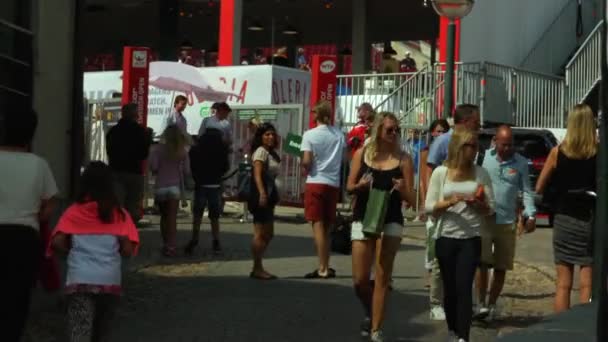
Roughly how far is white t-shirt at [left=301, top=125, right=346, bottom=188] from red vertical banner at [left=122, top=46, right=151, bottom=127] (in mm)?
7173

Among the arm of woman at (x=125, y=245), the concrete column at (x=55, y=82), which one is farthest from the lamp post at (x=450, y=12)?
the arm of woman at (x=125, y=245)

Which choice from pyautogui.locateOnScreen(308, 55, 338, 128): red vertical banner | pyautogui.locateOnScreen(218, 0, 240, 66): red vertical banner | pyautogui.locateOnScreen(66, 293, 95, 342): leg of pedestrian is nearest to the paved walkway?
pyautogui.locateOnScreen(66, 293, 95, 342): leg of pedestrian

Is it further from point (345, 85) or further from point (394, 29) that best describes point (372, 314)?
point (394, 29)

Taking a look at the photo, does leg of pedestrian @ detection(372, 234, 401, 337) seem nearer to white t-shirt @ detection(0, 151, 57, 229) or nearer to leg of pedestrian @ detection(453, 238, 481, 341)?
leg of pedestrian @ detection(453, 238, 481, 341)

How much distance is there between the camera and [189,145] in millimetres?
15898

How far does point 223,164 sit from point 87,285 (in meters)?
7.95

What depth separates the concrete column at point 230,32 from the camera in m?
29.7

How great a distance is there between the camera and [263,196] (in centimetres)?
1330

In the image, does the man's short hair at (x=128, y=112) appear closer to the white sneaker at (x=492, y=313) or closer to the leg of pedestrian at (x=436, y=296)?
the leg of pedestrian at (x=436, y=296)

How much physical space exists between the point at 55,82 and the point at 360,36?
2134 cm

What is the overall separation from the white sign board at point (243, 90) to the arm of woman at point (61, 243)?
16464mm

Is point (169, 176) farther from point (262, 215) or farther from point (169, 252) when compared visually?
point (262, 215)

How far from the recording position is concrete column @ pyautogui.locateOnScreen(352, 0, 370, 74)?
34.0 m

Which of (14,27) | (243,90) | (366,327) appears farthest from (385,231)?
(243,90)
